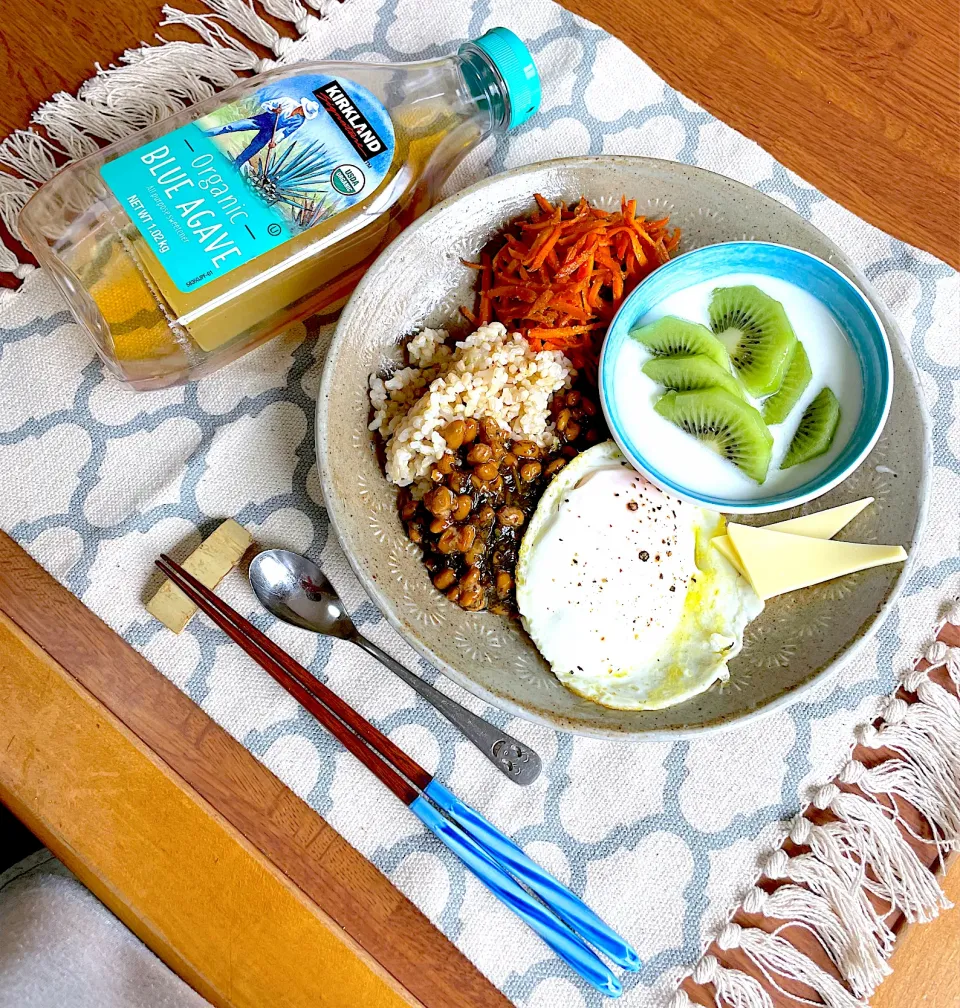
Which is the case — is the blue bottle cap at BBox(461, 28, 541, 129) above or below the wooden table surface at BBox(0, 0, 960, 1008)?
above

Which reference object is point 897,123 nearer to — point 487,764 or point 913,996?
point 487,764

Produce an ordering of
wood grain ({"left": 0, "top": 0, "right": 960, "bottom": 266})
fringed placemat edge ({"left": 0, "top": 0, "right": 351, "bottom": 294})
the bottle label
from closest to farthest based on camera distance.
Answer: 1. the bottle label
2. fringed placemat edge ({"left": 0, "top": 0, "right": 351, "bottom": 294})
3. wood grain ({"left": 0, "top": 0, "right": 960, "bottom": 266})

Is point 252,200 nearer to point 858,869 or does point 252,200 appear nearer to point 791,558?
point 791,558

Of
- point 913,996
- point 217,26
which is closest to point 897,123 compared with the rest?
point 217,26

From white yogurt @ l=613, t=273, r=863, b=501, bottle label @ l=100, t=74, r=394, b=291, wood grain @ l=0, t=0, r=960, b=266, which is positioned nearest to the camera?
bottle label @ l=100, t=74, r=394, b=291

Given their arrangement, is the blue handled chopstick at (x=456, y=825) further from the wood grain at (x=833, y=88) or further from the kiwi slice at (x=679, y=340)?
A: the wood grain at (x=833, y=88)

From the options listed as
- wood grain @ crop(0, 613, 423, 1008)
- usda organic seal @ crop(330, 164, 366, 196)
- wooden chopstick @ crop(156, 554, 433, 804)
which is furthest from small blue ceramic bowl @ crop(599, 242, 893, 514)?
wood grain @ crop(0, 613, 423, 1008)

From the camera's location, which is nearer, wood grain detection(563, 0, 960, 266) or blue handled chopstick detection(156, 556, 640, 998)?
blue handled chopstick detection(156, 556, 640, 998)

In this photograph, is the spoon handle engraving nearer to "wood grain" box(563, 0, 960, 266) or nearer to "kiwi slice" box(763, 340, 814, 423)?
"kiwi slice" box(763, 340, 814, 423)
